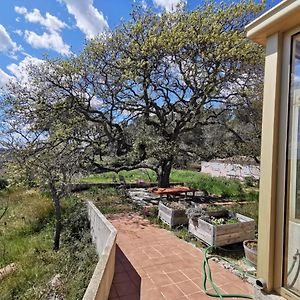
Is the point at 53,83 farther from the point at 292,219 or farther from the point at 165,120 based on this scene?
the point at 292,219

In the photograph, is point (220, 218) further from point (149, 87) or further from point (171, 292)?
point (149, 87)

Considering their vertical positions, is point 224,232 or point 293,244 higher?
point 293,244

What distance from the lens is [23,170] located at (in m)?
8.04

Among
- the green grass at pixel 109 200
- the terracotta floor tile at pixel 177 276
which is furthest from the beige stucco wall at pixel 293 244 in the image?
the green grass at pixel 109 200

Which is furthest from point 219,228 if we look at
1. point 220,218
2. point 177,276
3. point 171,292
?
point 171,292

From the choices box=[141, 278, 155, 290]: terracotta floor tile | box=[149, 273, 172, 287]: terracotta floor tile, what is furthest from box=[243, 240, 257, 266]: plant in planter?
box=[141, 278, 155, 290]: terracotta floor tile

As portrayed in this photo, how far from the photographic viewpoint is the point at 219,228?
527 centimetres

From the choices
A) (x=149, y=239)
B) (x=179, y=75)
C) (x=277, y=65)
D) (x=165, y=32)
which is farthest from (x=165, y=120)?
(x=277, y=65)

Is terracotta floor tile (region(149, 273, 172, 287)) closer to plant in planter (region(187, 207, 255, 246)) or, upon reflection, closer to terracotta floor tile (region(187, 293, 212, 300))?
terracotta floor tile (region(187, 293, 212, 300))

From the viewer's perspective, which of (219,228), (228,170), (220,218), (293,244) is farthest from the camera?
(228,170)

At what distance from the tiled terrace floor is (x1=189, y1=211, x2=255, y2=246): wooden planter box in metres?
0.34

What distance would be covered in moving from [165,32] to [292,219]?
8.56 m

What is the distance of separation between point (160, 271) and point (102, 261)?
1.28 m

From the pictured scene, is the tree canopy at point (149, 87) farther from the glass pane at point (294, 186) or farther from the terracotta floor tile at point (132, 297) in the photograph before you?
the glass pane at point (294, 186)
